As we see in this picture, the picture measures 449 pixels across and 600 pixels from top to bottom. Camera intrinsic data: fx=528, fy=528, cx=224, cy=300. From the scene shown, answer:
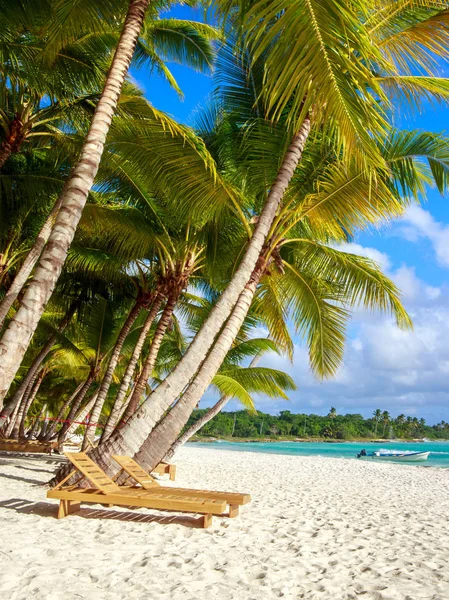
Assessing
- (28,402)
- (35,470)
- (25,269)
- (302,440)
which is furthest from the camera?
(302,440)

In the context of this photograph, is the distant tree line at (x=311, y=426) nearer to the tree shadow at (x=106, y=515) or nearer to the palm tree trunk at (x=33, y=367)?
the palm tree trunk at (x=33, y=367)

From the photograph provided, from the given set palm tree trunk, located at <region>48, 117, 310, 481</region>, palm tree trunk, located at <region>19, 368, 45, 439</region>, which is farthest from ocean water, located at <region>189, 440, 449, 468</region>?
palm tree trunk, located at <region>48, 117, 310, 481</region>

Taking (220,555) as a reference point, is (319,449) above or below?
below

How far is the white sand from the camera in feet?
11.9

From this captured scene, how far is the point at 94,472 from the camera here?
603 centimetres

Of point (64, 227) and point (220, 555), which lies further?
point (64, 227)

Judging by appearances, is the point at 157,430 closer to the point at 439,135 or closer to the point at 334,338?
the point at 334,338

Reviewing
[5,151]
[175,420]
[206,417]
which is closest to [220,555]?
[175,420]

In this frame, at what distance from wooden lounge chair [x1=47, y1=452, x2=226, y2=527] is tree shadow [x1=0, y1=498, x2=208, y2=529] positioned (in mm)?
148

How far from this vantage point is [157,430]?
21.4 feet

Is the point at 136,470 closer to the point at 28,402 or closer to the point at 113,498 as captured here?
the point at 113,498

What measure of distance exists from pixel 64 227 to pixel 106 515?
11.0 feet

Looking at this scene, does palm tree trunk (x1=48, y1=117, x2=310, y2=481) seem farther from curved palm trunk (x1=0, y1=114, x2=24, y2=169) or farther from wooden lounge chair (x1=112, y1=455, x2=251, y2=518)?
curved palm trunk (x1=0, y1=114, x2=24, y2=169)

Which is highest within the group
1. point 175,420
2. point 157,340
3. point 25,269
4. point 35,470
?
point 25,269
